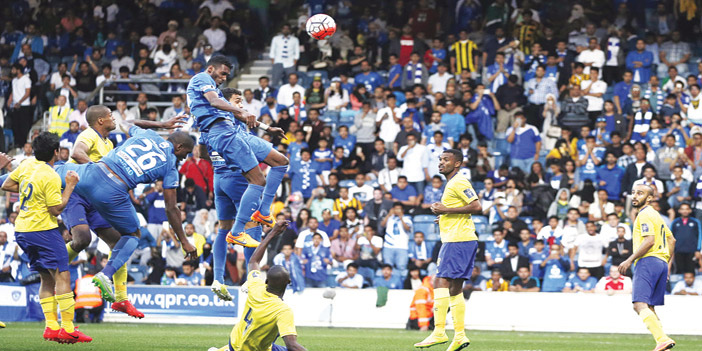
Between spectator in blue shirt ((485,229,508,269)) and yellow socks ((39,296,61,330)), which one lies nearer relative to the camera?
yellow socks ((39,296,61,330))

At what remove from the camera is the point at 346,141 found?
83.7ft

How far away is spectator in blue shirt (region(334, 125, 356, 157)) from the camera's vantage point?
998 inches

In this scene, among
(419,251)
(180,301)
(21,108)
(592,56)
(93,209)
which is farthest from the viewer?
(21,108)

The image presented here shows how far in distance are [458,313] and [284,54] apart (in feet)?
54.5

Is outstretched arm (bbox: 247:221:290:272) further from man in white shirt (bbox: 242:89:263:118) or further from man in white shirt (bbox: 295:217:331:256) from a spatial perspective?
man in white shirt (bbox: 242:89:263:118)

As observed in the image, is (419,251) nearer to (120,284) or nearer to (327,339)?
(327,339)

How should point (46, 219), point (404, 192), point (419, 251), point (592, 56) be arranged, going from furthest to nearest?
1. point (592, 56)
2. point (404, 192)
3. point (419, 251)
4. point (46, 219)

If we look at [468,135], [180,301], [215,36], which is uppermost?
[215,36]

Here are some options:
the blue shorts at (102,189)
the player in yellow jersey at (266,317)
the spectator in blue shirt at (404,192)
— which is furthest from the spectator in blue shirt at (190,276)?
the player in yellow jersey at (266,317)

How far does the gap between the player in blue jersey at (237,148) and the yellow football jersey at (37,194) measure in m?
2.00

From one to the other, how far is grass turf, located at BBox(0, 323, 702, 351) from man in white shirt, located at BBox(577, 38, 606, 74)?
886cm

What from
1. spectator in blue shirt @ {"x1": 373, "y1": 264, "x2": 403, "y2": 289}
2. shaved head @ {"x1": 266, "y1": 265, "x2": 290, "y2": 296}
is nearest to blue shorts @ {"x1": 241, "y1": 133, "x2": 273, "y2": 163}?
shaved head @ {"x1": 266, "y1": 265, "x2": 290, "y2": 296}

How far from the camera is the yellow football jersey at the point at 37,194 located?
12.1 metres

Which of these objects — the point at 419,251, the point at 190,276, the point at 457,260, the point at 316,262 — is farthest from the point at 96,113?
the point at 419,251
